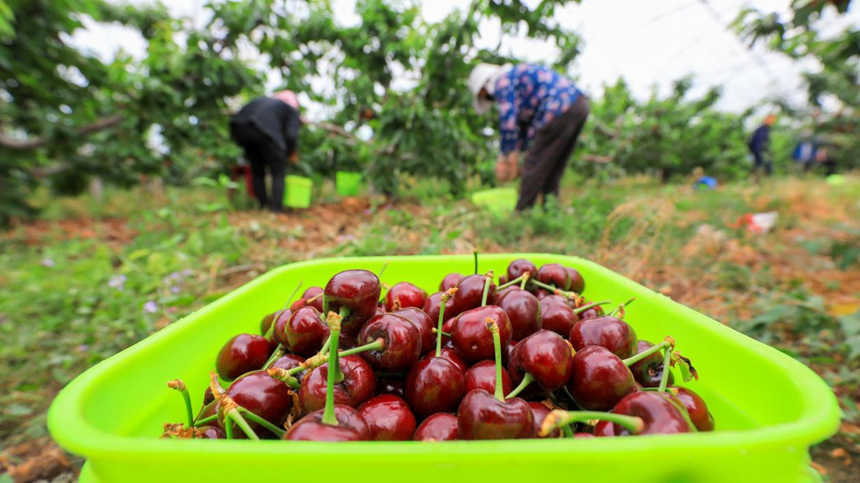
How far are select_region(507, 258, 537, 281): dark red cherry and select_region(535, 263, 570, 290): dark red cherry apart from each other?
1.0 inches

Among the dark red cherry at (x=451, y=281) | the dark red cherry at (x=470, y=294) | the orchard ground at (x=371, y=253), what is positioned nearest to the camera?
the dark red cherry at (x=470, y=294)

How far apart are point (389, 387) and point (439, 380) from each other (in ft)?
0.49

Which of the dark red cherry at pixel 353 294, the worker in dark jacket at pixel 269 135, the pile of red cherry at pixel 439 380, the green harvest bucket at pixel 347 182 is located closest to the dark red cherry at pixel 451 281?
the pile of red cherry at pixel 439 380

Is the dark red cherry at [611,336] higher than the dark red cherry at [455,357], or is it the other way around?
the dark red cherry at [611,336]

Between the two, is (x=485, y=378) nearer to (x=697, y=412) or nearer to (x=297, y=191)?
(x=697, y=412)

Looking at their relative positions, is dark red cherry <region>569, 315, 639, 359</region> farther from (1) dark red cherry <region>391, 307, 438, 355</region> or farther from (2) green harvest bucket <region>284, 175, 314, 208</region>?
(2) green harvest bucket <region>284, 175, 314, 208</region>

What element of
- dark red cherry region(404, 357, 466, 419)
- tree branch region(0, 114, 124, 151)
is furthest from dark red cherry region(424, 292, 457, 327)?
tree branch region(0, 114, 124, 151)

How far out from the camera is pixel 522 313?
0.83m

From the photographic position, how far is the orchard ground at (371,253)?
164 centimetres

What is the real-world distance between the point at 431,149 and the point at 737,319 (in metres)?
3.57

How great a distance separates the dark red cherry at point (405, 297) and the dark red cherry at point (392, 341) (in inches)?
10.4

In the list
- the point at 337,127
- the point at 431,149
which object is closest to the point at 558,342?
the point at 431,149

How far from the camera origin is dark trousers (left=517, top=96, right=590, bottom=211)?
349cm

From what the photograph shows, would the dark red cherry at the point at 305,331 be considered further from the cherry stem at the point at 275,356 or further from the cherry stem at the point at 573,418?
the cherry stem at the point at 573,418
